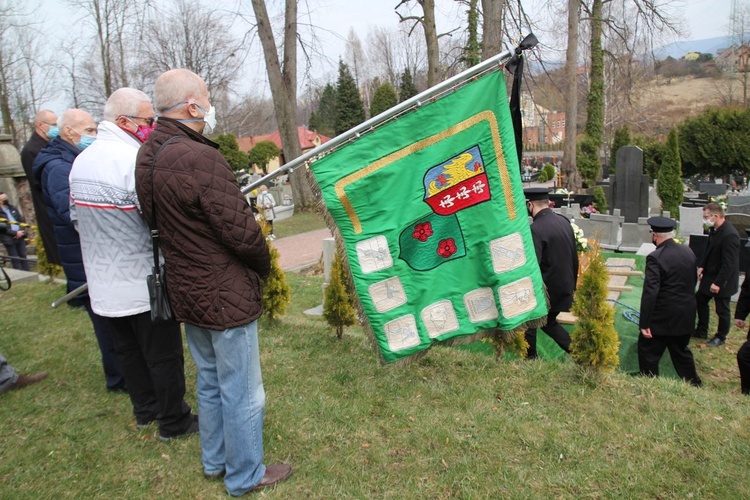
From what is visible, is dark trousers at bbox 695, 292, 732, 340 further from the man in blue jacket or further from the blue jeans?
the man in blue jacket

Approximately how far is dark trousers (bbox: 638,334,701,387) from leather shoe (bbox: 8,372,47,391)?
19.6ft

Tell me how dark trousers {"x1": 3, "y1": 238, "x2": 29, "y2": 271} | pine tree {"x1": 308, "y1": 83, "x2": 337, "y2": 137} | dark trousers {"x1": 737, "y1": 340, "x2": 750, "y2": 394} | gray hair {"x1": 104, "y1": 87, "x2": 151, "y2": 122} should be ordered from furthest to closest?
1. pine tree {"x1": 308, "y1": 83, "x2": 337, "y2": 137}
2. dark trousers {"x1": 3, "y1": 238, "x2": 29, "y2": 271}
3. dark trousers {"x1": 737, "y1": 340, "x2": 750, "y2": 394}
4. gray hair {"x1": 104, "y1": 87, "x2": 151, "y2": 122}

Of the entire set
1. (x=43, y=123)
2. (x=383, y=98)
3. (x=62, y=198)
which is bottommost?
(x=62, y=198)

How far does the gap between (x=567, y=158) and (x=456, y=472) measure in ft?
77.2

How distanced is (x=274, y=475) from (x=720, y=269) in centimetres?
672

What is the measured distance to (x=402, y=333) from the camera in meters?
3.77

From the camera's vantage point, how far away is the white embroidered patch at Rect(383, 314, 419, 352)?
3748 millimetres

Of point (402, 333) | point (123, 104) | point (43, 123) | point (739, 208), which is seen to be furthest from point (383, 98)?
point (123, 104)

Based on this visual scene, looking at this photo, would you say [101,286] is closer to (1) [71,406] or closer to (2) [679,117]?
(1) [71,406]

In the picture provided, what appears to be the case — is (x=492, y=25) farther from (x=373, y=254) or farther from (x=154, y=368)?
(x=154, y=368)

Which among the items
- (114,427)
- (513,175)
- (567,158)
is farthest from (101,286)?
(567,158)

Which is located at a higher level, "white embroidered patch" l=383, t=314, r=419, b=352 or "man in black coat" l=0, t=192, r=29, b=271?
"man in black coat" l=0, t=192, r=29, b=271

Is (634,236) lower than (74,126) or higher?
lower

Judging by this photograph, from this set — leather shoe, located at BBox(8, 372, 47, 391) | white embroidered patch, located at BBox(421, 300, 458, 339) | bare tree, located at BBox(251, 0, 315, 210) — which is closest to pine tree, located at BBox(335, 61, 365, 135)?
bare tree, located at BBox(251, 0, 315, 210)
